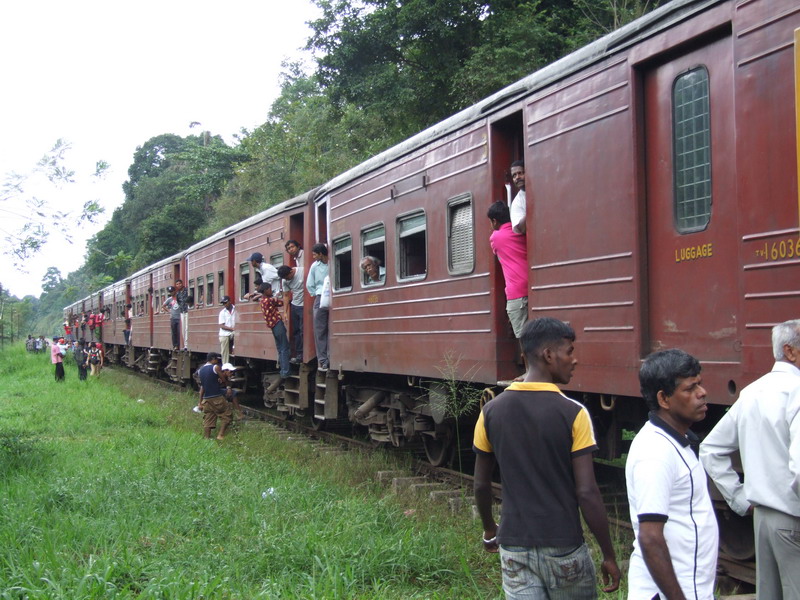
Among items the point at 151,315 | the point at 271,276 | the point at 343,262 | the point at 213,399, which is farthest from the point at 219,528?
the point at 151,315

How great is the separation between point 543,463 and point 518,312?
365 centimetres

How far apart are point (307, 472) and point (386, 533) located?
113 inches

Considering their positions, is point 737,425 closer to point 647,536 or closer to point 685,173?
point 647,536

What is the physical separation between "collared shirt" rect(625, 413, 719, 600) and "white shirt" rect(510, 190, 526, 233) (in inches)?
157

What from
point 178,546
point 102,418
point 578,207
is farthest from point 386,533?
point 102,418

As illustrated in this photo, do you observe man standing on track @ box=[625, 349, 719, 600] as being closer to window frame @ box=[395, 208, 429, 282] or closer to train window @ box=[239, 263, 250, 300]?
window frame @ box=[395, 208, 429, 282]

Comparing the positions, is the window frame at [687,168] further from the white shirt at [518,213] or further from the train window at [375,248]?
the train window at [375,248]

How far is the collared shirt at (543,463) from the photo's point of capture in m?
3.22

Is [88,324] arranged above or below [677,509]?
above

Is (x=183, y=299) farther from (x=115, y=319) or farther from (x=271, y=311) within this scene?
(x=115, y=319)

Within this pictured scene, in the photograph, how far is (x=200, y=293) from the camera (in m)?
19.9

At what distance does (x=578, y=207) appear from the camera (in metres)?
6.12

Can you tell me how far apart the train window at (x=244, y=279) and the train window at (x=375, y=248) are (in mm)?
5802

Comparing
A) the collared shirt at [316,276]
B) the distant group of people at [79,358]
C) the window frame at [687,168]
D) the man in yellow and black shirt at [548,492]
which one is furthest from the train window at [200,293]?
the man in yellow and black shirt at [548,492]
